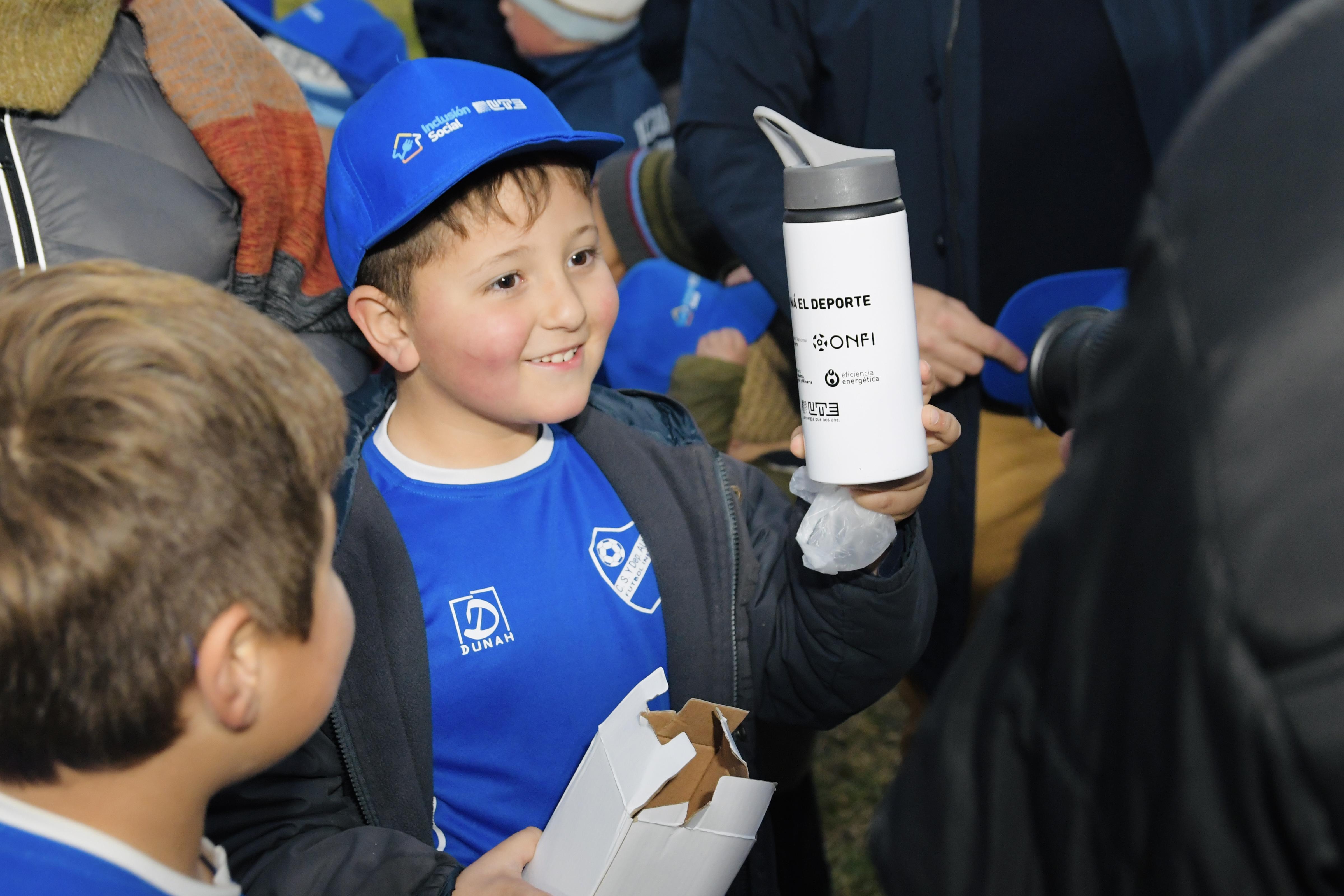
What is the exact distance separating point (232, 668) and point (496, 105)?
102 centimetres

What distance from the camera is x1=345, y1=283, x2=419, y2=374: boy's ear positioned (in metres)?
1.79

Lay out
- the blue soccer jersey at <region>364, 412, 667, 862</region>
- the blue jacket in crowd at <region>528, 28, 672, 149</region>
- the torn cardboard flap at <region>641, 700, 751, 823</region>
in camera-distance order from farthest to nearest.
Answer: the blue jacket in crowd at <region>528, 28, 672, 149</region>
the blue soccer jersey at <region>364, 412, 667, 862</region>
the torn cardboard flap at <region>641, 700, 751, 823</region>

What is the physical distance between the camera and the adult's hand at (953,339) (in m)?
2.20

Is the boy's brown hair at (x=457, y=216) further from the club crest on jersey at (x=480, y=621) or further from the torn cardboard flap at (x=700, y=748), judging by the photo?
the torn cardboard flap at (x=700, y=748)

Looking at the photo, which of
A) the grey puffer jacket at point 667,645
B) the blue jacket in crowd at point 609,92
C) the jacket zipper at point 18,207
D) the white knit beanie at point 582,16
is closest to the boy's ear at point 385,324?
the grey puffer jacket at point 667,645

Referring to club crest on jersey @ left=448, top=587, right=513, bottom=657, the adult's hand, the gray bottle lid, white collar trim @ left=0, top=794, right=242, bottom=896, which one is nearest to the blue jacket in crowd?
the adult's hand

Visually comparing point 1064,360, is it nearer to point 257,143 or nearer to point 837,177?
point 837,177

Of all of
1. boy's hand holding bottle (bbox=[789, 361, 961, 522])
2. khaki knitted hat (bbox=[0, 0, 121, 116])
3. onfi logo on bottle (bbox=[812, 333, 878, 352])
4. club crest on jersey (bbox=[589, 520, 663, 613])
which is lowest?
club crest on jersey (bbox=[589, 520, 663, 613])

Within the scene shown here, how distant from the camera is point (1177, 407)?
1.80ft

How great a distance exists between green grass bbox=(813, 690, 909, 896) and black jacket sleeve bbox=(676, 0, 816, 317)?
1520 mm

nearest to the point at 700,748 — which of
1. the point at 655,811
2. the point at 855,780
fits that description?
the point at 655,811

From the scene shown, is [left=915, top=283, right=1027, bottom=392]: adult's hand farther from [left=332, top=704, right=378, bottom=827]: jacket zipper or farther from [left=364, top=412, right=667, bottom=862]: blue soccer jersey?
[left=332, top=704, right=378, bottom=827]: jacket zipper

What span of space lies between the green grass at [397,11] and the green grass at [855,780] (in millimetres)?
5725

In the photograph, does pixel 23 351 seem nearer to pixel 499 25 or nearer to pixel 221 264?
pixel 221 264
